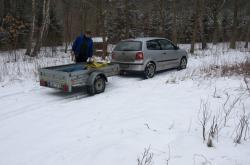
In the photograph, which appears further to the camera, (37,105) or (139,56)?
(139,56)

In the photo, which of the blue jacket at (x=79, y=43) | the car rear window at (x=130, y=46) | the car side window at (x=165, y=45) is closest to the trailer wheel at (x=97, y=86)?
the blue jacket at (x=79, y=43)

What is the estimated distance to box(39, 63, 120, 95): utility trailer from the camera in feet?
28.3

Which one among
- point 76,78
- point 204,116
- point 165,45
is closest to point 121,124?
point 204,116

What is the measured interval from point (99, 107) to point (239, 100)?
399cm

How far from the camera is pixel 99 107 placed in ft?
25.3

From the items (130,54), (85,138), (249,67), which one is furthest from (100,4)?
(85,138)

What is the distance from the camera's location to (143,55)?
11414 millimetres

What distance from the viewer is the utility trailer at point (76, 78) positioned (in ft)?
28.3

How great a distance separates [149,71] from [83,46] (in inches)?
119

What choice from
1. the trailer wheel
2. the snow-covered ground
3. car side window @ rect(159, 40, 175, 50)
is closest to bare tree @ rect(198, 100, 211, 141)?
the snow-covered ground

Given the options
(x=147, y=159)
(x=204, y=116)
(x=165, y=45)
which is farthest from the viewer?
(x=165, y=45)

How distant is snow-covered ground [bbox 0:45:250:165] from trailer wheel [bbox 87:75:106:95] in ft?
0.79

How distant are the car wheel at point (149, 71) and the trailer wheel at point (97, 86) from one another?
8.38ft

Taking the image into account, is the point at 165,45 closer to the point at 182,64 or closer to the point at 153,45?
the point at 153,45
